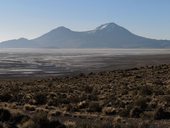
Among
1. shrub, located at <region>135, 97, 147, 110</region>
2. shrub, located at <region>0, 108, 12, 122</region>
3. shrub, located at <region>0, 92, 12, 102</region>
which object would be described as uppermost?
shrub, located at <region>0, 108, 12, 122</region>

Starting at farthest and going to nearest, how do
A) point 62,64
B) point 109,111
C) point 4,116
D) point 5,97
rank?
1. point 62,64
2. point 5,97
3. point 109,111
4. point 4,116

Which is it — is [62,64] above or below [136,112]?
below

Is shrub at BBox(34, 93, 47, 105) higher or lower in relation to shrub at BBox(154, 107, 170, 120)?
lower

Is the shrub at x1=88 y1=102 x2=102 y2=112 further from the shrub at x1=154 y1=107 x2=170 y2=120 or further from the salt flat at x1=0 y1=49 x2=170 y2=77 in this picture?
the salt flat at x1=0 y1=49 x2=170 y2=77

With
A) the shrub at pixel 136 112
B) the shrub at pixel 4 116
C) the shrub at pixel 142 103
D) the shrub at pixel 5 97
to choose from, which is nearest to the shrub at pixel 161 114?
the shrub at pixel 136 112

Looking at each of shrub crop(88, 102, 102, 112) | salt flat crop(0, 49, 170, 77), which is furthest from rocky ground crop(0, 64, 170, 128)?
salt flat crop(0, 49, 170, 77)

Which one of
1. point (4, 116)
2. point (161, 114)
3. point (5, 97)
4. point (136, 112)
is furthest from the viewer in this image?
point (5, 97)

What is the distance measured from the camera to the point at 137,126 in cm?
1510

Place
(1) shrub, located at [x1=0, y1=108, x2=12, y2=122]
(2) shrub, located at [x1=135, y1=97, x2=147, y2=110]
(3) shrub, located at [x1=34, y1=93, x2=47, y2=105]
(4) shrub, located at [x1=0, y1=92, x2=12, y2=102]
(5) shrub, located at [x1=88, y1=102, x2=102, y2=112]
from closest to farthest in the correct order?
(1) shrub, located at [x1=0, y1=108, x2=12, y2=122]
(2) shrub, located at [x1=135, y1=97, x2=147, y2=110]
(5) shrub, located at [x1=88, y1=102, x2=102, y2=112]
(3) shrub, located at [x1=34, y1=93, x2=47, y2=105]
(4) shrub, located at [x1=0, y1=92, x2=12, y2=102]

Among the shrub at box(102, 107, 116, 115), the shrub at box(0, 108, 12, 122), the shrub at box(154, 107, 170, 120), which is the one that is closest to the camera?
the shrub at box(0, 108, 12, 122)

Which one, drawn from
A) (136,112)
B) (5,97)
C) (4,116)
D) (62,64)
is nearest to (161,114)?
(136,112)

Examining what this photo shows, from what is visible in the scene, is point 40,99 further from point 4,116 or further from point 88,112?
point 4,116

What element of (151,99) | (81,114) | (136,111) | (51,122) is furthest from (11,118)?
(151,99)

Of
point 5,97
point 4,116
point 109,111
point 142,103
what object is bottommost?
point 5,97
